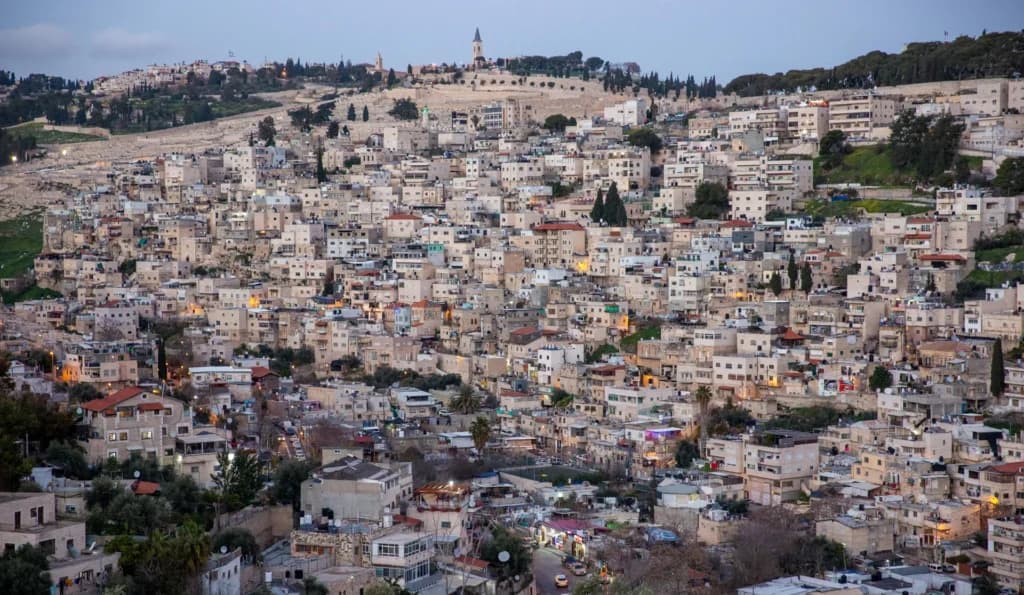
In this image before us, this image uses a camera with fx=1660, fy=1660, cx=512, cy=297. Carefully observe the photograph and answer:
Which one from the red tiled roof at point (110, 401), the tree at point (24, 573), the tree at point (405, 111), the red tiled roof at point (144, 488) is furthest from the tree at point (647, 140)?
the tree at point (24, 573)

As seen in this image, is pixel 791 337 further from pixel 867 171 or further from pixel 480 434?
pixel 867 171

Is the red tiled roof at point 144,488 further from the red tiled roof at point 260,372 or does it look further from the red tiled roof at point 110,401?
the red tiled roof at point 260,372

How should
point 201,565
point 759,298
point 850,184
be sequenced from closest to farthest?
point 201,565, point 759,298, point 850,184

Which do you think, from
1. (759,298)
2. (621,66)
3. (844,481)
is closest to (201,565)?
(844,481)

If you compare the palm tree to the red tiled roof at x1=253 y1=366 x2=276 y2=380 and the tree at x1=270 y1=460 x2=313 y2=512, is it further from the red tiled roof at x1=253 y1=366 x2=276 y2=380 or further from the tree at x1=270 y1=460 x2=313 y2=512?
the tree at x1=270 y1=460 x2=313 y2=512

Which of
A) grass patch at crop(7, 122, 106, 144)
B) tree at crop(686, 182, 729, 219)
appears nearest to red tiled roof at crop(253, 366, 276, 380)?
tree at crop(686, 182, 729, 219)

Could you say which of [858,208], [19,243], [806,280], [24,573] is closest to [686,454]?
[806,280]

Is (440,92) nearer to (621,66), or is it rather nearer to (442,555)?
(621,66)
